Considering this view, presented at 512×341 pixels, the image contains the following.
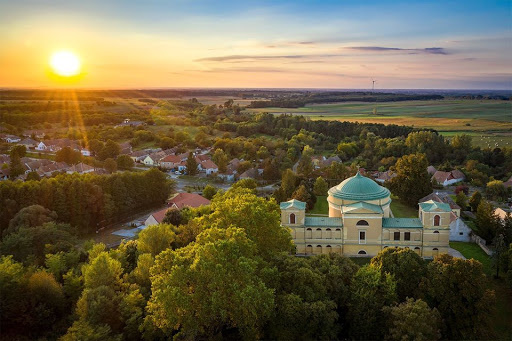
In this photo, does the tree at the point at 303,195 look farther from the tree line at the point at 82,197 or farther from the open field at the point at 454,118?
the open field at the point at 454,118

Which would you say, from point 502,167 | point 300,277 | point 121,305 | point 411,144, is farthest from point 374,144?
point 121,305

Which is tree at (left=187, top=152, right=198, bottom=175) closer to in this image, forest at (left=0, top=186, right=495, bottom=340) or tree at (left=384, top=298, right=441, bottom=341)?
forest at (left=0, top=186, right=495, bottom=340)

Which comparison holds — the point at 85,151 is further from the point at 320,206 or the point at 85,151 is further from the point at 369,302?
the point at 369,302

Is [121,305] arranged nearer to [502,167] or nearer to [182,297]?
[182,297]

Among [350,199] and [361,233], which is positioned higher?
[350,199]

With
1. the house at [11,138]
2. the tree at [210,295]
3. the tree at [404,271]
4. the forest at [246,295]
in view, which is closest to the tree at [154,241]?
the forest at [246,295]

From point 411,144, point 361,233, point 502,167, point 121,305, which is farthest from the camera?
point 411,144

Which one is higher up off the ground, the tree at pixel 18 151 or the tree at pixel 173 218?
the tree at pixel 18 151
